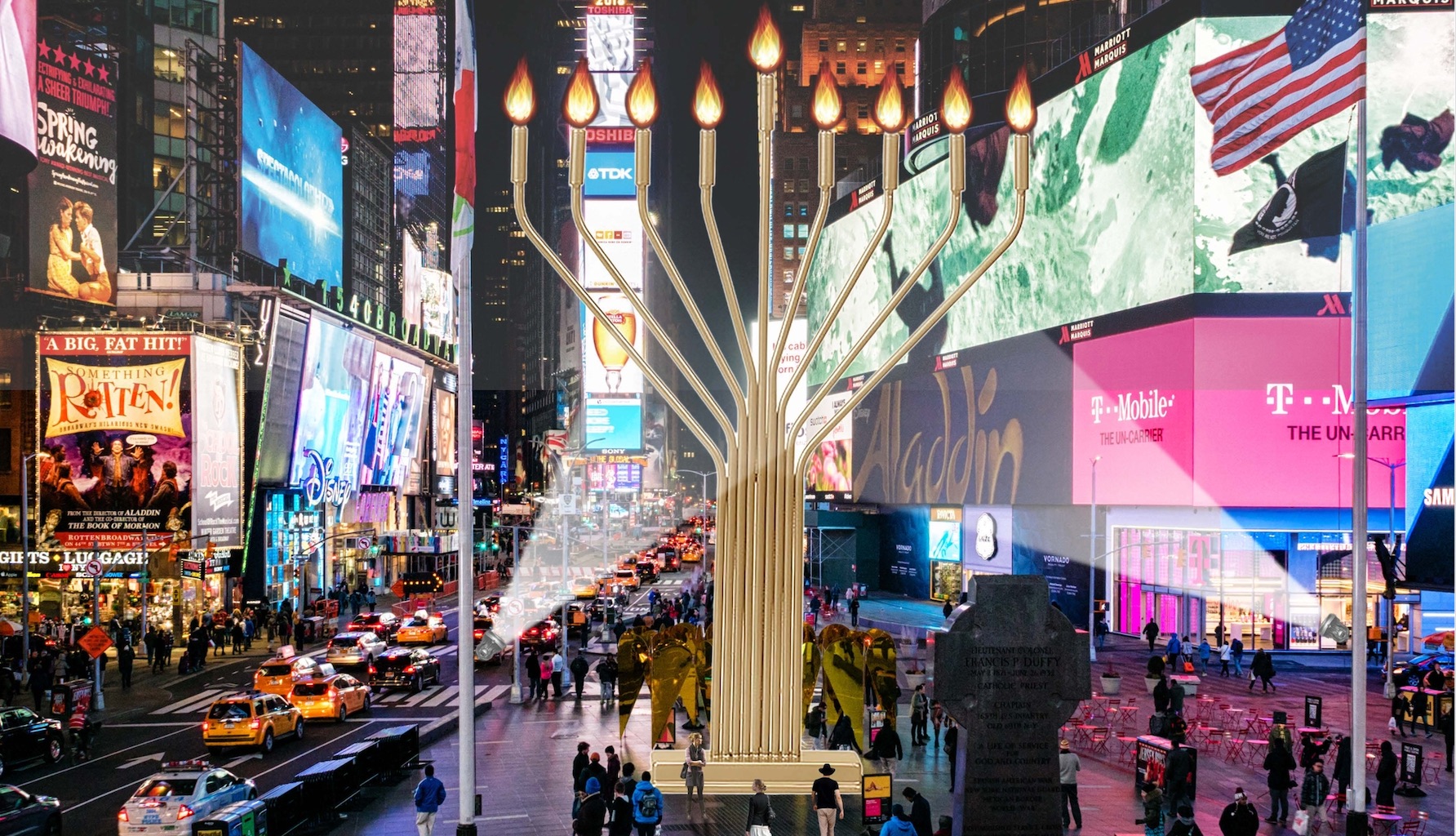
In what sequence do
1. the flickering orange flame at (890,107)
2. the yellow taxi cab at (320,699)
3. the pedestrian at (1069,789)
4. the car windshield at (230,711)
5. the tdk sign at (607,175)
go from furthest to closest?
1. the tdk sign at (607,175)
2. the yellow taxi cab at (320,699)
3. the car windshield at (230,711)
4. the pedestrian at (1069,789)
5. the flickering orange flame at (890,107)

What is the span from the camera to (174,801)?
18.0 m

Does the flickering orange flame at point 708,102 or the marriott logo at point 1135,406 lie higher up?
the flickering orange flame at point 708,102

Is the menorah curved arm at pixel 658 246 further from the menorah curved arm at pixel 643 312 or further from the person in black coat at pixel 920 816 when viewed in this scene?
the person in black coat at pixel 920 816

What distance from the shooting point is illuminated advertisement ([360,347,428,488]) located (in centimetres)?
7975

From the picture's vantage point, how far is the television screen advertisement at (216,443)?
172ft

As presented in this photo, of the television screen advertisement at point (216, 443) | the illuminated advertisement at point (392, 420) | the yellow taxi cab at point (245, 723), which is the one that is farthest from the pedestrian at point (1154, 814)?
the illuminated advertisement at point (392, 420)

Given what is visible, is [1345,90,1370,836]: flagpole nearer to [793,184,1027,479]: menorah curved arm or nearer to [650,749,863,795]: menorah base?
[793,184,1027,479]: menorah curved arm

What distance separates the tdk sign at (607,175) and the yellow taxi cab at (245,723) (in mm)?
103025

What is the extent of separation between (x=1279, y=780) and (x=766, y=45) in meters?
12.9

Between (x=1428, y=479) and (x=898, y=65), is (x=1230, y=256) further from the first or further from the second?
(x=898, y=65)

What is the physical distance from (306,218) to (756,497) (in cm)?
5823

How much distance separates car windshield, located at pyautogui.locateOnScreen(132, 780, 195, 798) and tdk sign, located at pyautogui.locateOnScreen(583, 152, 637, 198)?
112 meters

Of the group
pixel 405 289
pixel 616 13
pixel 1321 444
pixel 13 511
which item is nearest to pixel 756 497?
pixel 1321 444

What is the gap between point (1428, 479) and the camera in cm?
2827
